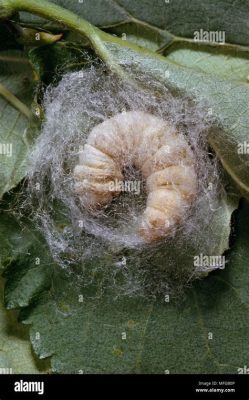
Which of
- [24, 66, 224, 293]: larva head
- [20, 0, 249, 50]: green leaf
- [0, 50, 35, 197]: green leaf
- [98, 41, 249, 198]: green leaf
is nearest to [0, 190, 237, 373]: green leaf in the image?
[24, 66, 224, 293]: larva head

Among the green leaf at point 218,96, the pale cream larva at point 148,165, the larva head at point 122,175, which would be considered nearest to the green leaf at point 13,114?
the larva head at point 122,175

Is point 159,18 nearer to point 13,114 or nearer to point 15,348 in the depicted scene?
point 13,114


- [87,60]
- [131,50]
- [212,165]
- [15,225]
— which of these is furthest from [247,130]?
[15,225]

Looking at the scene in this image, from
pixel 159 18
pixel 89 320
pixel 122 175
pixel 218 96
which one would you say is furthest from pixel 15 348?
pixel 159 18

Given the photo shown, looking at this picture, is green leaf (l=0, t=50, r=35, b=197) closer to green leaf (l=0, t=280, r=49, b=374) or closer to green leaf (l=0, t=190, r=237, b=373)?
green leaf (l=0, t=190, r=237, b=373)

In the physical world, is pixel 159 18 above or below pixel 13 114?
above
